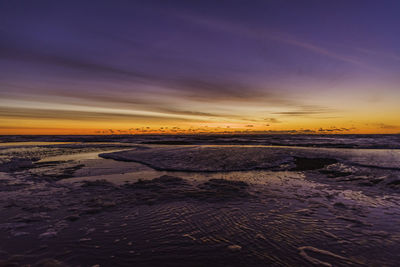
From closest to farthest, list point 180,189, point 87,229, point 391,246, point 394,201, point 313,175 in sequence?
point 391,246, point 87,229, point 394,201, point 180,189, point 313,175

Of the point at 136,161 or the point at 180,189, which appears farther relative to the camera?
the point at 136,161

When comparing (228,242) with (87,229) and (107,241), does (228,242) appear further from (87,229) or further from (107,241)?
(87,229)

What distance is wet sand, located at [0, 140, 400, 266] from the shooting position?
355cm

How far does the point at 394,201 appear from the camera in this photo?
246 inches

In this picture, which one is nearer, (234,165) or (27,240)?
(27,240)

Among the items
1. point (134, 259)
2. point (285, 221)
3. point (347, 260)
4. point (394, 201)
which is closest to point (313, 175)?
point (394, 201)

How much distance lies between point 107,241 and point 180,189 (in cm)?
384

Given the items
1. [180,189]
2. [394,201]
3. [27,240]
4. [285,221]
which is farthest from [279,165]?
[27,240]

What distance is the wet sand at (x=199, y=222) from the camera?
3.55 metres

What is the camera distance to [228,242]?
157 inches

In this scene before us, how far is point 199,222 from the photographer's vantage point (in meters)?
4.91

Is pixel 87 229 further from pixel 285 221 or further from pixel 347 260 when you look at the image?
pixel 347 260

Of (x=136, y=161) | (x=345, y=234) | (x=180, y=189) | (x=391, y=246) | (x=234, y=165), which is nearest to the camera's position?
(x=391, y=246)

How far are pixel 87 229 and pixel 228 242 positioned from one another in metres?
3.09
